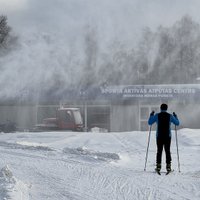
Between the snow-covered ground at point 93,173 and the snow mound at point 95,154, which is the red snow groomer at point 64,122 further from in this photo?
the snow mound at point 95,154

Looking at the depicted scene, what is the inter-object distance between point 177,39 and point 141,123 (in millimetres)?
6519

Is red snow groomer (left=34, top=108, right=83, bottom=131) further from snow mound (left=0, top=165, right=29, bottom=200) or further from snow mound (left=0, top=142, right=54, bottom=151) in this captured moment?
snow mound (left=0, top=165, right=29, bottom=200)

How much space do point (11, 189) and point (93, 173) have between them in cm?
331

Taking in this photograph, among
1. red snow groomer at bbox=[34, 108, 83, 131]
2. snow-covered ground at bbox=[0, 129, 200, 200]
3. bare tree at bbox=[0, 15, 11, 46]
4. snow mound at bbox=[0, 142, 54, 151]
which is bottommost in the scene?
snow-covered ground at bbox=[0, 129, 200, 200]

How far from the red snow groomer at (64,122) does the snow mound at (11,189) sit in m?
19.5

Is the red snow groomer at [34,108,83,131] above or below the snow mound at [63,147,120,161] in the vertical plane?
above

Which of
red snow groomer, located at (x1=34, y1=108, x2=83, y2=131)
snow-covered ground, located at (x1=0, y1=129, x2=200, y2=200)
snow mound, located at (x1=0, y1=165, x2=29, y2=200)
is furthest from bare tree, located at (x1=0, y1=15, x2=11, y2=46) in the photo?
snow mound, located at (x1=0, y1=165, x2=29, y2=200)

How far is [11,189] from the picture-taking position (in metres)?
7.03

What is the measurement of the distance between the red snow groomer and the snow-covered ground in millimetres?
10095

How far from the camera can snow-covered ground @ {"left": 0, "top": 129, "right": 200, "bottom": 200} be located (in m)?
7.59

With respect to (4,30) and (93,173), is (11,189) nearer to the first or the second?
(93,173)

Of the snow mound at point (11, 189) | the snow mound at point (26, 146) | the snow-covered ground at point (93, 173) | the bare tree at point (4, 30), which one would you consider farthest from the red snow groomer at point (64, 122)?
the snow mound at point (11, 189)

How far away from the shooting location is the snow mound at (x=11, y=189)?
6.67 meters

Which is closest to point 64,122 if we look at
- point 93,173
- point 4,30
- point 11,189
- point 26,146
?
point 4,30
